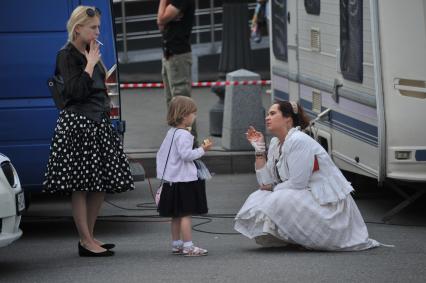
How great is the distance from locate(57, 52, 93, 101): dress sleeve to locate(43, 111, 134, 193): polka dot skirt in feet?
0.61

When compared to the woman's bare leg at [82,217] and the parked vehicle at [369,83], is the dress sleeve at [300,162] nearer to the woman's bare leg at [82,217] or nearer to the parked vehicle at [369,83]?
the parked vehicle at [369,83]

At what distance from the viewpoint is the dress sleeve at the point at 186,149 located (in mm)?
8661

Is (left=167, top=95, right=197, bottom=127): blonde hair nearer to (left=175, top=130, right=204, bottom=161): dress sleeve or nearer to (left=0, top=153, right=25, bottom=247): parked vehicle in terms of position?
(left=175, top=130, right=204, bottom=161): dress sleeve

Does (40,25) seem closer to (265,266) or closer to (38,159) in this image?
(38,159)

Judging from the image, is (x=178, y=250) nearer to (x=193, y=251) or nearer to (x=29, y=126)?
(x=193, y=251)

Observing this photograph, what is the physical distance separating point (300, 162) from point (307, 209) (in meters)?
0.35

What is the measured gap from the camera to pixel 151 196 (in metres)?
12.3

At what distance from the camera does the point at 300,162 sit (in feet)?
29.0

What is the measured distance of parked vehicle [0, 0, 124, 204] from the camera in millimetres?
9391

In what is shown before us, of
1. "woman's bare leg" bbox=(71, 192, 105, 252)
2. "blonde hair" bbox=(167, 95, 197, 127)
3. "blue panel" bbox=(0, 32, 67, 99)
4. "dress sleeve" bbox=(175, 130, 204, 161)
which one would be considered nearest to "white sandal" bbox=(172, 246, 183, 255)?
"woman's bare leg" bbox=(71, 192, 105, 252)

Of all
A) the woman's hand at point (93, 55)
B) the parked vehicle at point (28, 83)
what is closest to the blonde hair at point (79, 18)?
the woman's hand at point (93, 55)

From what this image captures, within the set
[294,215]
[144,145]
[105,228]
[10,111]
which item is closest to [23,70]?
[10,111]

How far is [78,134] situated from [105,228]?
1.84 m

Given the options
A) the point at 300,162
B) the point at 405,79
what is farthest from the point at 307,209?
the point at 405,79
